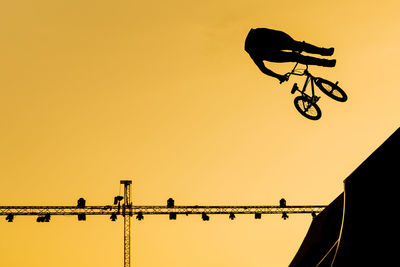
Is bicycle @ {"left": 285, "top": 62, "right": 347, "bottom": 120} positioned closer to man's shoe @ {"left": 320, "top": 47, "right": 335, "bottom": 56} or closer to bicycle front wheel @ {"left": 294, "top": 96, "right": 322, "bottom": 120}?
bicycle front wheel @ {"left": 294, "top": 96, "right": 322, "bottom": 120}

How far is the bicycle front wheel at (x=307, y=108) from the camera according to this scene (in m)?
11.3

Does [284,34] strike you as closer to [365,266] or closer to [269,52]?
[269,52]

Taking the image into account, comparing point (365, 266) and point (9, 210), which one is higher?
point (9, 210)

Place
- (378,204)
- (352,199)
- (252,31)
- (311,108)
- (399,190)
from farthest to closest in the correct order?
(311,108) < (252,31) < (352,199) < (378,204) < (399,190)

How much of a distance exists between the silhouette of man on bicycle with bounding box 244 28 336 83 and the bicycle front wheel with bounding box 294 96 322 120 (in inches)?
78.9

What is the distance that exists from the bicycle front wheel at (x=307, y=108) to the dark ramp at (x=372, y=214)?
7.02 metres

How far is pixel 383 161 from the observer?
12.2ft

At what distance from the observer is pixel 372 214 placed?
3.80 metres

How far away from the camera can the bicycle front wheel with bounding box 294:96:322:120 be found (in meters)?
11.3

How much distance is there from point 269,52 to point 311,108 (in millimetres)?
2888

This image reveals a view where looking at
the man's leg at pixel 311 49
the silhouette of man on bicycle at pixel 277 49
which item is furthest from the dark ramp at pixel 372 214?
the man's leg at pixel 311 49

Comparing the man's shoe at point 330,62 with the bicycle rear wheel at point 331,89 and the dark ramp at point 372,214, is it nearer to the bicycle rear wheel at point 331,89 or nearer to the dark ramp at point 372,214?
the bicycle rear wheel at point 331,89

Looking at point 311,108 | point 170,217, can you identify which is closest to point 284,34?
point 311,108

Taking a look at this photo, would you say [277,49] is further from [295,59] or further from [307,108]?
[307,108]
